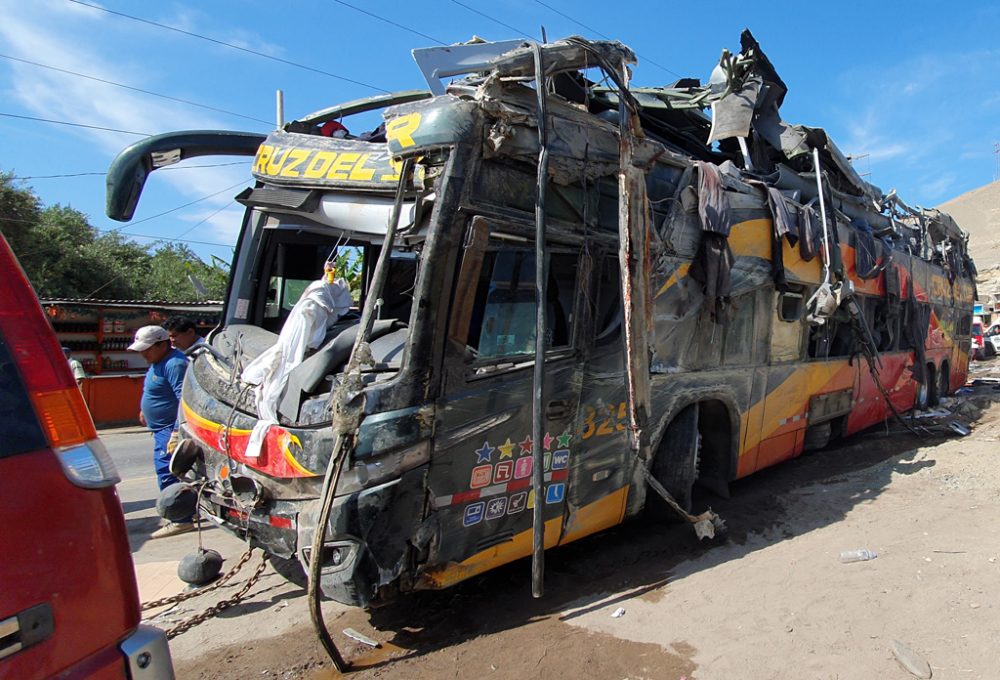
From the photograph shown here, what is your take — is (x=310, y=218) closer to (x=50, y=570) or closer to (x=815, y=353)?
(x=50, y=570)

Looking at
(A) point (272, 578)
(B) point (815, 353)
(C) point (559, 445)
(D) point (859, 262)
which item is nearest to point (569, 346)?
(C) point (559, 445)

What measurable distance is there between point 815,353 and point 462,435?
5.08 m

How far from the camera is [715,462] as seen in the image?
5594 mm

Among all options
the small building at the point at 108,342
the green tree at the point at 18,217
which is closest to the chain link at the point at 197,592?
the small building at the point at 108,342

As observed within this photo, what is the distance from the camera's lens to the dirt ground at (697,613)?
3.31 metres

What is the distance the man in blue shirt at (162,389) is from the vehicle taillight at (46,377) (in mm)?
4053

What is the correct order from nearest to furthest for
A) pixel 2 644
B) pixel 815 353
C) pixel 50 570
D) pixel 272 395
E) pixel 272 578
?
pixel 2 644 → pixel 50 570 → pixel 272 395 → pixel 272 578 → pixel 815 353

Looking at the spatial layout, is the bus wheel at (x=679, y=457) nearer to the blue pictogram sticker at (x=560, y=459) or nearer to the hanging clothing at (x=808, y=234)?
the blue pictogram sticker at (x=560, y=459)

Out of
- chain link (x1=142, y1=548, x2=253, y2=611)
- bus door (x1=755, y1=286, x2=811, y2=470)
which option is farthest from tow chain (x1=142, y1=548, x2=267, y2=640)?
bus door (x1=755, y1=286, x2=811, y2=470)

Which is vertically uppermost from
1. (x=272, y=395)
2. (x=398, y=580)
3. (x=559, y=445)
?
(x=272, y=395)

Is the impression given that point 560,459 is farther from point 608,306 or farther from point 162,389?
point 162,389

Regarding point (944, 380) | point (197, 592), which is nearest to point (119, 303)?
point (197, 592)

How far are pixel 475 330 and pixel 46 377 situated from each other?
2.18 metres

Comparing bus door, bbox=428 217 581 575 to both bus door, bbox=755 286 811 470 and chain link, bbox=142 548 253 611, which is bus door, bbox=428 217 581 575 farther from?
bus door, bbox=755 286 811 470
